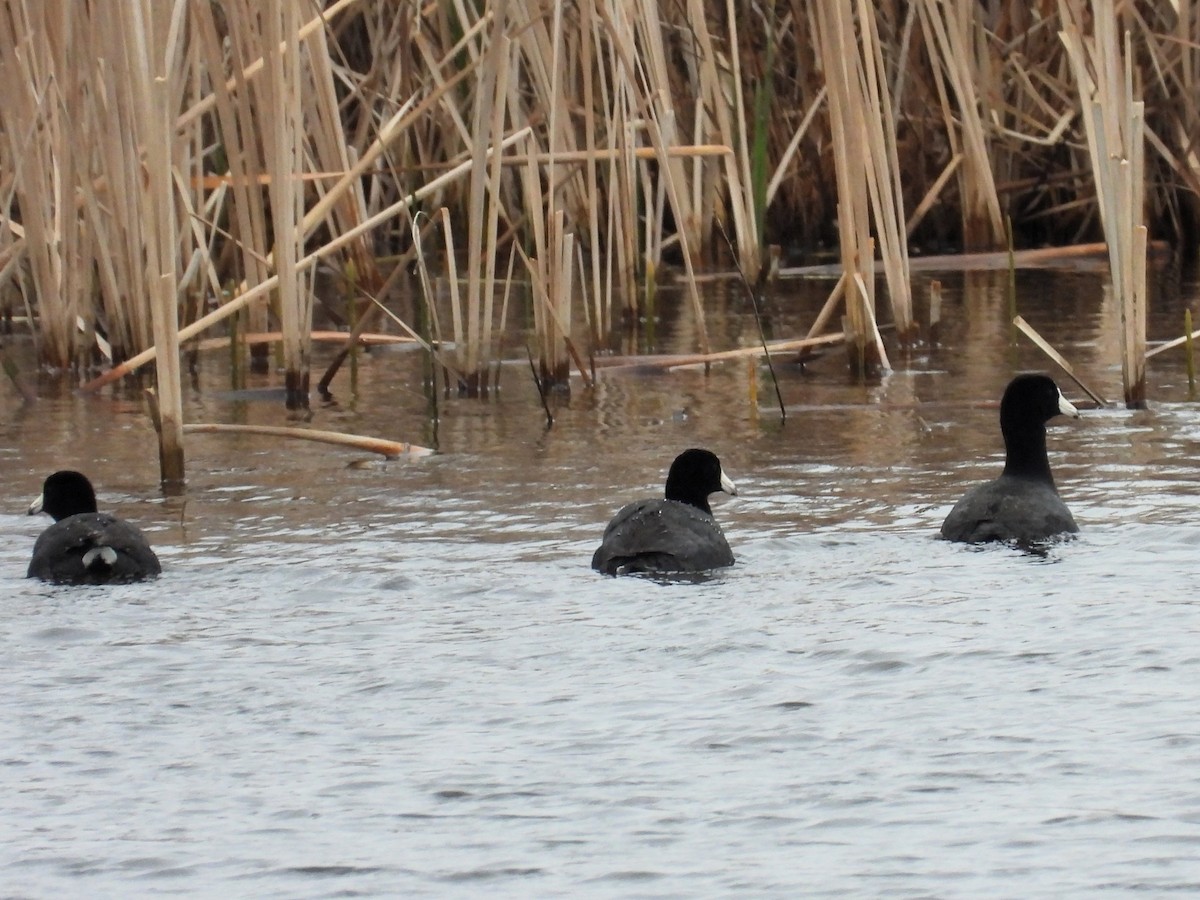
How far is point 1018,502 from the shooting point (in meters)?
5.92

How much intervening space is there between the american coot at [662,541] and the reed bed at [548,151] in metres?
1.63

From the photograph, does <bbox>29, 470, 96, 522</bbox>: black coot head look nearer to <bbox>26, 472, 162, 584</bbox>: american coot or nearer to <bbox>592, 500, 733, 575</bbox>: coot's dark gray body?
<bbox>26, 472, 162, 584</bbox>: american coot

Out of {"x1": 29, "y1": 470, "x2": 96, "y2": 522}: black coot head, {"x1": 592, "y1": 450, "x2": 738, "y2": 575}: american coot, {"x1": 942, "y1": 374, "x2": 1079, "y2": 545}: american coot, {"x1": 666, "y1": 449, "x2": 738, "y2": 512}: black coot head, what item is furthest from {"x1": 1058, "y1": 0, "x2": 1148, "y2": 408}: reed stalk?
{"x1": 29, "y1": 470, "x2": 96, "y2": 522}: black coot head

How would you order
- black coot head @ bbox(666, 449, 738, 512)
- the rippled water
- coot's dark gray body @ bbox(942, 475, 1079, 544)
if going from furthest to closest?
black coot head @ bbox(666, 449, 738, 512)
coot's dark gray body @ bbox(942, 475, 1079, 544)
the rippled water

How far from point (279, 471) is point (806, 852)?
4246 millimetres

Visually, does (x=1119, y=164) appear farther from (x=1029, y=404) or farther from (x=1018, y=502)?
(x=1018, y=502)

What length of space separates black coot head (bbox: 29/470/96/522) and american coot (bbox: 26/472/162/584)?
1.69ft

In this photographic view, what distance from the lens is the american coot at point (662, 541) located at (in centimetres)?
560

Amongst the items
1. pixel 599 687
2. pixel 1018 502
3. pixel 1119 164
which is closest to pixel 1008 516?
pixel 1018 502

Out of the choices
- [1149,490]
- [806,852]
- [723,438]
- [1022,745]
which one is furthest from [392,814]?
[723,438]

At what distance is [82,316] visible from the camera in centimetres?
923

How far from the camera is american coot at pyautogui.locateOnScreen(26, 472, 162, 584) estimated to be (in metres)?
5.57

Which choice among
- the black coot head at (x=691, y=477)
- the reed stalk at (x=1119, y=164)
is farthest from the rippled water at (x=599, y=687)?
the reed stalk at (x=1119, y=164)

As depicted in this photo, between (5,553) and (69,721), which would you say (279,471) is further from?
(69,721)
